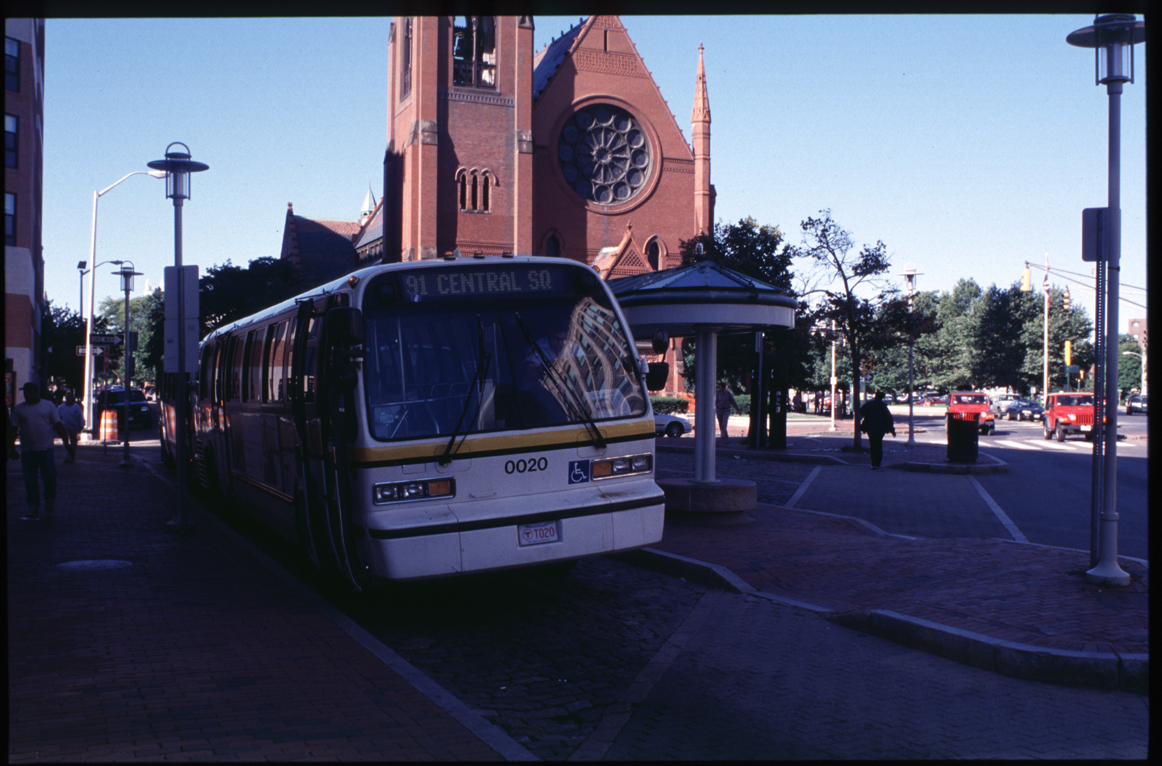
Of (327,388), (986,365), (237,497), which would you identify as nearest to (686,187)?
(986,365)

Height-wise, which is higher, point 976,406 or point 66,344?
point 66,344

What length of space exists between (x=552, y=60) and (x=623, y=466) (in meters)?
57.7

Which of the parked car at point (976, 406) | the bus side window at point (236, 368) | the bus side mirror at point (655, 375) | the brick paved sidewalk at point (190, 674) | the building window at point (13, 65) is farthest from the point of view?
the parked car at point (976, 406)

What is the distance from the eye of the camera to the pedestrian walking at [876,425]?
21750 millimetres

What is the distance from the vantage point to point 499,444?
294 inches

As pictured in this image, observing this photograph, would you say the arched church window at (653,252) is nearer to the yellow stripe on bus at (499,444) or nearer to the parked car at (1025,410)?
the parked car at (1025,410)

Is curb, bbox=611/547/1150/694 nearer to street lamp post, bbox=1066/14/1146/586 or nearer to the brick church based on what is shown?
street lamp post, bbox=1066/14/1146/586

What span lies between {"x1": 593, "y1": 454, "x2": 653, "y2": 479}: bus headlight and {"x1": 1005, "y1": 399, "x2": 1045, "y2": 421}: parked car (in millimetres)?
54091

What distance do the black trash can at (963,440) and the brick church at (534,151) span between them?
31.7 metres

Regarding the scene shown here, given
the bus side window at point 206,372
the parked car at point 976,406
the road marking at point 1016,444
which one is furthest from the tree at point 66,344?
the road marking at point 1016,444

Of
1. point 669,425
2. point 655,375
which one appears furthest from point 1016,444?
point 655,375

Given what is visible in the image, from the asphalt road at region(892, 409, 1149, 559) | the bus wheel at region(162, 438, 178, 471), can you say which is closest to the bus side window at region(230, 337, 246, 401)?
the asphalt road at region(892, 409, 1149, 559)

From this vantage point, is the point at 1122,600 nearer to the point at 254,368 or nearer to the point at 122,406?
the point at 254,368

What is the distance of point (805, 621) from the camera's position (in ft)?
24.5
